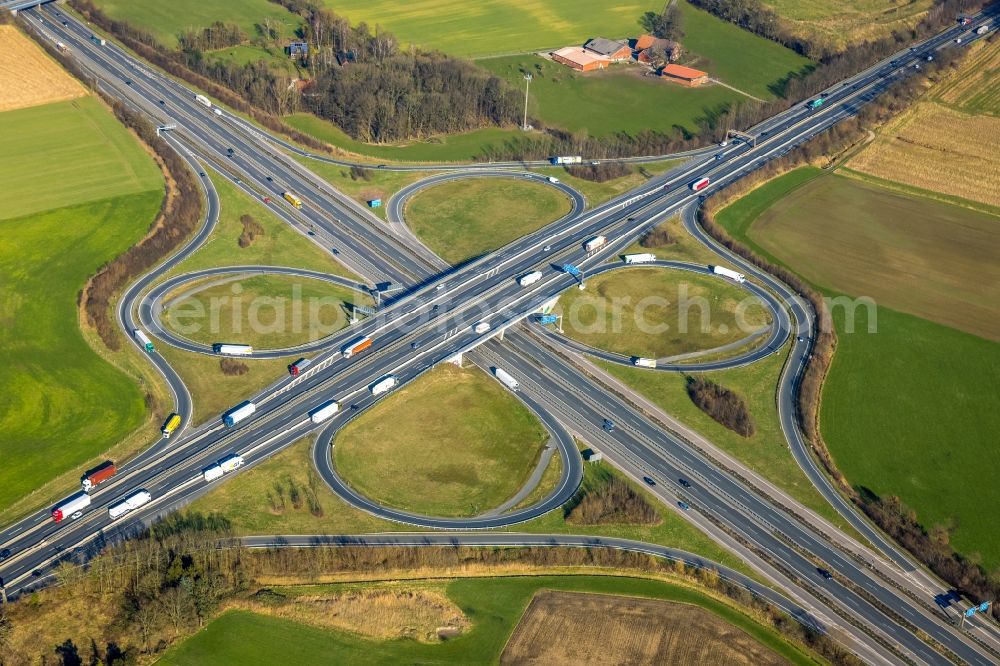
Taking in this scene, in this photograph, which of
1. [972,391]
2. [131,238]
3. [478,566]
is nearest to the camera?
[478,566]

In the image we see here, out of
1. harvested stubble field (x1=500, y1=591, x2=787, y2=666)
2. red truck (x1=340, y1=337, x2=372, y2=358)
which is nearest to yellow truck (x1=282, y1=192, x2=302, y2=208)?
red truck (x1=340, y1=337, x2=372, y2=358)

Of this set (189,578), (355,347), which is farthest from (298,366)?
(189,578)

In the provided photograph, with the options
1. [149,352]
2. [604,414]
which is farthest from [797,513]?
[149,352]

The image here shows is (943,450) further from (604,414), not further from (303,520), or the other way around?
(303,520)

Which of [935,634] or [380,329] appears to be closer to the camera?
[935,634]

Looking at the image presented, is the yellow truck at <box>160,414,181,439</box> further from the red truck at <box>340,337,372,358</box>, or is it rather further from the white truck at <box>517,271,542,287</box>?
the white truck at <box>517,271,542,287</box>

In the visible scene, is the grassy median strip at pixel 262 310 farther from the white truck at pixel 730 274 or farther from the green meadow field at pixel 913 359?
the green meadow field at pixel 913 359
